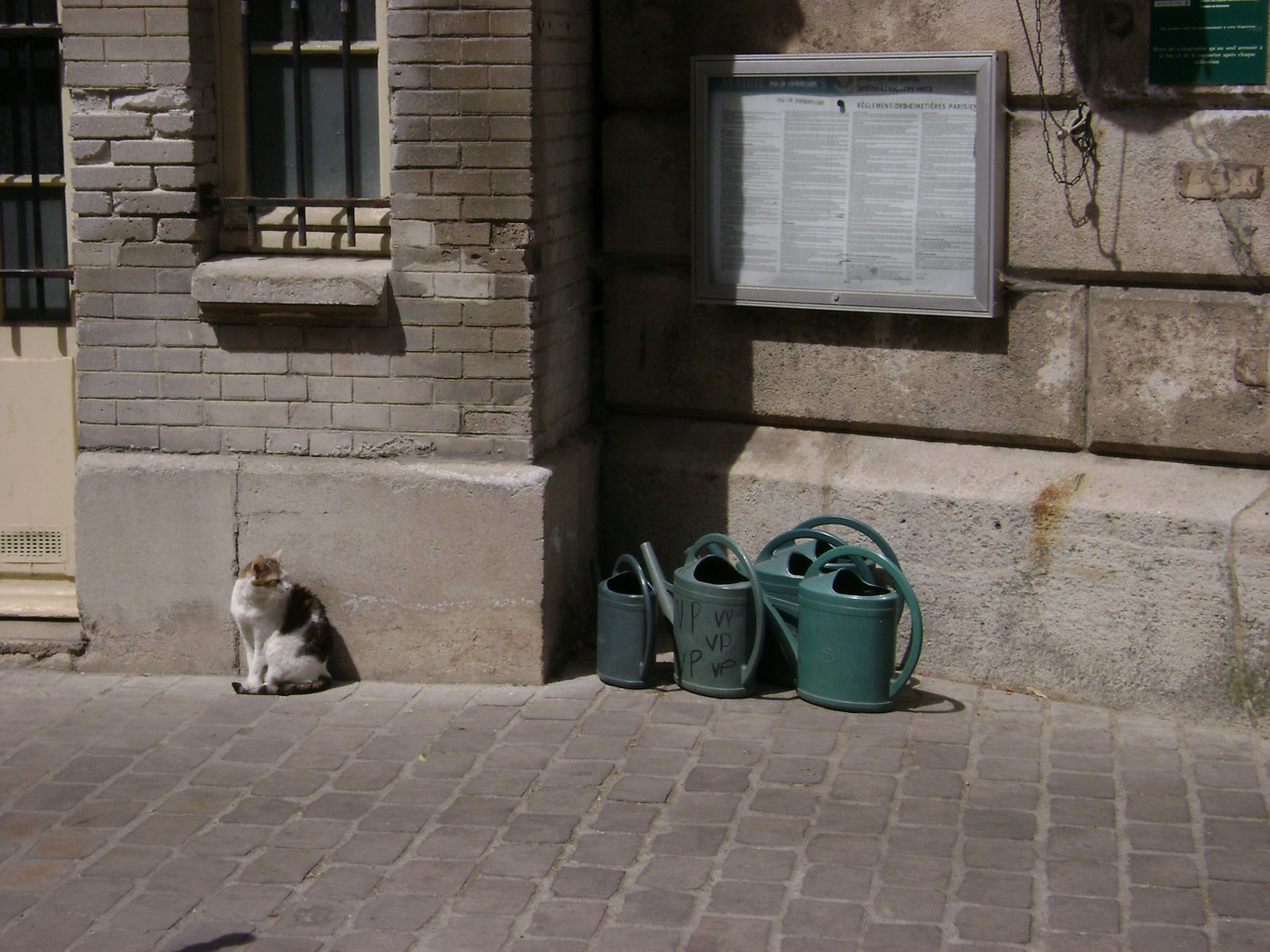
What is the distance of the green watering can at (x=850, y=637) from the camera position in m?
5.37

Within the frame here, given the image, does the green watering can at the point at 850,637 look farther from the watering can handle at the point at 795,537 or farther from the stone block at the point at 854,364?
the stone block at the point at 854,364

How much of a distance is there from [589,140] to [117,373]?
2.13 meters

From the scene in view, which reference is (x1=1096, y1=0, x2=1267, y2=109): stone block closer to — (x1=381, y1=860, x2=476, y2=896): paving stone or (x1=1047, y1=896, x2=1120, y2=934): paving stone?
(x1=1047, y1=896, x2=1120, y2=934): paving stone

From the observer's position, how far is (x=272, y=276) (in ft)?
18.5

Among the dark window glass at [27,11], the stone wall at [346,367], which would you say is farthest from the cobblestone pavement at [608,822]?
the dark window glass at [27,11]

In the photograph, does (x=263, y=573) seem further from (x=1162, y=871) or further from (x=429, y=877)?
(x=1162, y=871)

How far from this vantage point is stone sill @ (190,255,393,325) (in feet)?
18.3

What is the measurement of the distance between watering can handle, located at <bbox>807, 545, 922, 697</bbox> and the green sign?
6.35ft

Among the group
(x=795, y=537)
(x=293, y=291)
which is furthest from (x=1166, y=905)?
(x=293, y=291)

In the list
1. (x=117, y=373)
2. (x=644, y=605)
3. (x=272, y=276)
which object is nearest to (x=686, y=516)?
(x=644, y=605)

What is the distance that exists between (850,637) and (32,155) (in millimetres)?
3808

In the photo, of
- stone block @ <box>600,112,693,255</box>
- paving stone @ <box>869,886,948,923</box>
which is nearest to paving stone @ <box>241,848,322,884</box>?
paving stone @ <box>869,886,948,923</box>

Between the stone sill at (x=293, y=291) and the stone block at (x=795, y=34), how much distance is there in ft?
4.37

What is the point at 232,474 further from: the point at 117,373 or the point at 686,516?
the point at 686,516
